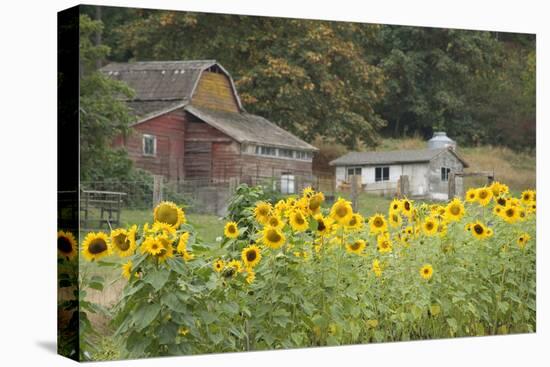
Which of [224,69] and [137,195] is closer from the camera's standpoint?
[137,195]

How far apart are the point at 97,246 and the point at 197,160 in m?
1.24

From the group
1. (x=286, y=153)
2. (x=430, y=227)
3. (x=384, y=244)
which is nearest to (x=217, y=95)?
(x=286, y=153)

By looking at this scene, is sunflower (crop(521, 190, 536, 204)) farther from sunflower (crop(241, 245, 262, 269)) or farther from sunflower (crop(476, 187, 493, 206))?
sunflower (crop(241, 245, 262, 269))

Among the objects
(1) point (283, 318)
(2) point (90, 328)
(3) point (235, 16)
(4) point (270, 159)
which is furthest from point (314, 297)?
(3) point (235, 16)

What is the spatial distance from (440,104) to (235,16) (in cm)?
207

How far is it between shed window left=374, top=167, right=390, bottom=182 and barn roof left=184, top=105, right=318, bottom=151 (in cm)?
76

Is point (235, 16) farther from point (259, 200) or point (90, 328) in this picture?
point (90, 328)

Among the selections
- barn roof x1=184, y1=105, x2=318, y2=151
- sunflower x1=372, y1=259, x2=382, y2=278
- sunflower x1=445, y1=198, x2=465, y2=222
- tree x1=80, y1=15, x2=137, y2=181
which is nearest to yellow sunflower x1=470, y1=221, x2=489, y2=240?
sunflower x1=445, y1=198, x2=465, y2=222

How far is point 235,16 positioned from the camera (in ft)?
28.5

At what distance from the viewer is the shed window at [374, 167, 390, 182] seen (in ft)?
30.5

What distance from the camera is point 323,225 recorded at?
8414mm

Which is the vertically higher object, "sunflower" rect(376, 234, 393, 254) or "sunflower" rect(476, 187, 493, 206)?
"sunflower" rect(476, 187, 493, 206)

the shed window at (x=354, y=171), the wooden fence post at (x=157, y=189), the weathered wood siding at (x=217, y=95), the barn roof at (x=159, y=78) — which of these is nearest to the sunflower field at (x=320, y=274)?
the wooden fence post at (x=157, y=189)

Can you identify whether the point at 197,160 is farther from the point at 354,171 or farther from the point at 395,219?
the point at 395,219
